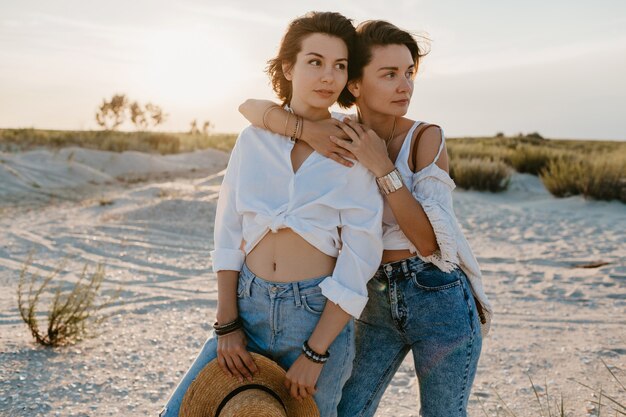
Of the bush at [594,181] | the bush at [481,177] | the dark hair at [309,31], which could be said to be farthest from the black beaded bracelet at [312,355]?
the bush at [481,177]

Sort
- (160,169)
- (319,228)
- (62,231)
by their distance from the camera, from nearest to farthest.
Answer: (319,228)
(62,231)
(160,169)

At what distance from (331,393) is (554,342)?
3.55 metres

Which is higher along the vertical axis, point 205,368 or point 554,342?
point 205,368

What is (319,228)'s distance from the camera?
2.07 meters

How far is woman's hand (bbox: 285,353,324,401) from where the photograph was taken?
201 centimetres

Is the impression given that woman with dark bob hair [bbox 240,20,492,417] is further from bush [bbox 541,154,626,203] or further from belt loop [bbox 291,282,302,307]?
bush [bbox 541,154,626,203]

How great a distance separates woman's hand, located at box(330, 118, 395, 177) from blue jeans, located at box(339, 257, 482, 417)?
1.18 feet

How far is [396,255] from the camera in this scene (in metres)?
2.26

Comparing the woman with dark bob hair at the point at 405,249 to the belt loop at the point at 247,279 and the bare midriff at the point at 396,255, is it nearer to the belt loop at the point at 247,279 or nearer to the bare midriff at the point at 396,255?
the bare midriff at the point at 396,255

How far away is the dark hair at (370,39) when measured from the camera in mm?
2359

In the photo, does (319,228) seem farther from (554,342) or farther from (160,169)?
(160,169)

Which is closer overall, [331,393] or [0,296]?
[331,393]

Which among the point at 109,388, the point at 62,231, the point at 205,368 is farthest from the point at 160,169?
the point at 205,368

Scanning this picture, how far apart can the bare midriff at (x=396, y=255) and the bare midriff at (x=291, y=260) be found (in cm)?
25
